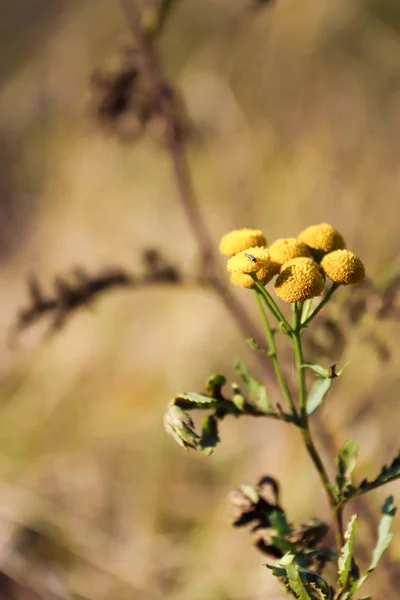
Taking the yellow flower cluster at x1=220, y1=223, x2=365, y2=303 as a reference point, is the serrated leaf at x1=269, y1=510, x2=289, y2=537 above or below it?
below

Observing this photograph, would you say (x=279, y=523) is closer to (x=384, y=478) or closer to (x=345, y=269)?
(x=384, y=478)

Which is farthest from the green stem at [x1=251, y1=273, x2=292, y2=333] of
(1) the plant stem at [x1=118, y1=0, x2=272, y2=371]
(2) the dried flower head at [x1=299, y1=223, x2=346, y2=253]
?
(1) the plant stem at [x1=118, y1=0, x2=272, y2=371]

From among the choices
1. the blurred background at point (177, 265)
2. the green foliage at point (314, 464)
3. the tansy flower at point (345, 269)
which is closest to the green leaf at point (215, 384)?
the green foliage at point (314, 464)

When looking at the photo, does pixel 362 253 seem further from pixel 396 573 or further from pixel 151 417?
pixel 396 573

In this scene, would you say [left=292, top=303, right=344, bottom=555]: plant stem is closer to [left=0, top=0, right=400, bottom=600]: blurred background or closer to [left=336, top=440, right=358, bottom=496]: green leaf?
[left=336, top=440, right=358, bottom=496]: green leaf

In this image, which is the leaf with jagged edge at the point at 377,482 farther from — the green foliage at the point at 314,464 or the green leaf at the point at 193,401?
the green leaf at the point at 193,401

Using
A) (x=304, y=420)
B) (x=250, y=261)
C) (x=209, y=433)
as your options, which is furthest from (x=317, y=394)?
(x=250, y=261)
